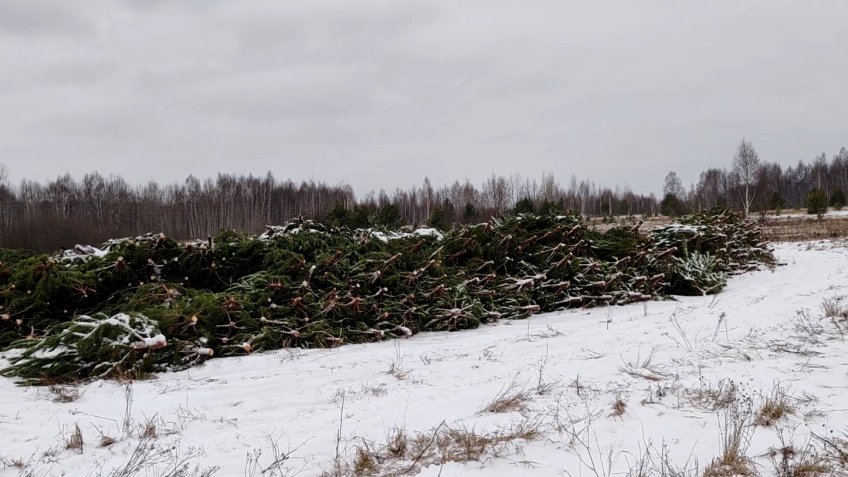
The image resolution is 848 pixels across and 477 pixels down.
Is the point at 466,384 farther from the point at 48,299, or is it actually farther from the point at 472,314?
the point at 48,299

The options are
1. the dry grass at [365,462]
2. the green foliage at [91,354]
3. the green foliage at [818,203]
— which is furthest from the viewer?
the green foliage at [818,203]

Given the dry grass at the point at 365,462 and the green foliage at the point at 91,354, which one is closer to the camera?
the dry grass at the point at 365,462

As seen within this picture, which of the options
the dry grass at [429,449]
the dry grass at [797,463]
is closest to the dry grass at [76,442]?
the dry grass at [429,449]

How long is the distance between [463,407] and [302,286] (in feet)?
10.0

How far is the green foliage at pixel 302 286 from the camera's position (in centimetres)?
452

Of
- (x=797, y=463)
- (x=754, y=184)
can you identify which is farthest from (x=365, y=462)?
(x=754, y=184)

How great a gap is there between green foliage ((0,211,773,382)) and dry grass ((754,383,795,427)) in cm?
358

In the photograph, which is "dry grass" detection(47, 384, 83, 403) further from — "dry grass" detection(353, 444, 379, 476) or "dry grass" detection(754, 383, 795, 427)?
"dry grass" detection(754, 383, 795, 427)

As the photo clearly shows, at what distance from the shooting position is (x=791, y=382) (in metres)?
3.62

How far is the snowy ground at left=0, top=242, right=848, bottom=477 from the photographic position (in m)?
2.60

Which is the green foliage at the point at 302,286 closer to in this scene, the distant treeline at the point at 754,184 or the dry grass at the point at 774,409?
the dry grass at the point at 774,409

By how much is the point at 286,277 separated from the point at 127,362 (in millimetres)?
2035

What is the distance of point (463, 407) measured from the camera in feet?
11.1

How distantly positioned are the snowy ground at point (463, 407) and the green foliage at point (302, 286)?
39 cm
